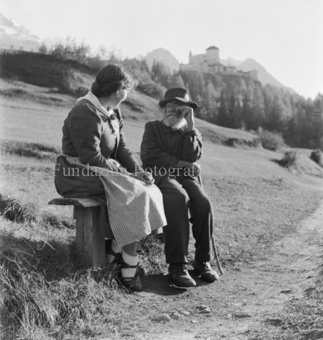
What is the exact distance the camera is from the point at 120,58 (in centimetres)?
2988

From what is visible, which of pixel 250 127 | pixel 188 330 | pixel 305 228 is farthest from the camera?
pixel 250 127

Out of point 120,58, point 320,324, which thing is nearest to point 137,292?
point 320,324

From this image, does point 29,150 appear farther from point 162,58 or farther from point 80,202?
point 162,58

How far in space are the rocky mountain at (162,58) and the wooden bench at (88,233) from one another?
45551mm

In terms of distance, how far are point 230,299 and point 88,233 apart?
1215 mm

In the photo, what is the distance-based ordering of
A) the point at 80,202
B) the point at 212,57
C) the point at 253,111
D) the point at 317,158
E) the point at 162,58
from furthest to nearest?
the point at 212,57 → the point at 162,58 → the point at 253,111 → the point at 317,158 → the point at 80,202

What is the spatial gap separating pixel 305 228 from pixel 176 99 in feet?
10.6

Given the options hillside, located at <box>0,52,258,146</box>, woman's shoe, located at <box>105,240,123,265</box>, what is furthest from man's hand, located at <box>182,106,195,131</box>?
hillside, located at <box>0,52,258,146</box>

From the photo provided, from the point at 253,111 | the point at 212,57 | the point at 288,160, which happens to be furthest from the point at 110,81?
the point at 212,57

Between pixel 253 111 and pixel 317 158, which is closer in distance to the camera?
pixel 317 158

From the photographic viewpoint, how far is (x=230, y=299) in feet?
12.0

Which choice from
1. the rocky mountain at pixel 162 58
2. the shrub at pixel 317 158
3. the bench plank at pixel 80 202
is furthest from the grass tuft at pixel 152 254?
the rocky mountain at pixel 162 58

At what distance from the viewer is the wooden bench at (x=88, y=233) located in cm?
360

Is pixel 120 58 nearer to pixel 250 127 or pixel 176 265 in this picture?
pixel 250 127
